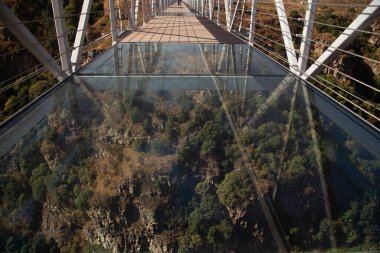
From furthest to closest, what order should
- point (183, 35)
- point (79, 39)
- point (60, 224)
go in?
point (183, 35)
point (79, 39)
point (60, 224)

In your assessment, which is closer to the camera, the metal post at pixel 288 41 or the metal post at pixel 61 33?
the metal post at pixel 61 33

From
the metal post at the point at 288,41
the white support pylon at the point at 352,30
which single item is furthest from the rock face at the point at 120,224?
the metal post at the point at 288,41

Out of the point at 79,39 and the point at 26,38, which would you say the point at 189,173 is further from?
the point at 79,39

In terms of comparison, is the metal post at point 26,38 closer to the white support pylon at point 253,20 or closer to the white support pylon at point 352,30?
the white support pylon at point 352,30

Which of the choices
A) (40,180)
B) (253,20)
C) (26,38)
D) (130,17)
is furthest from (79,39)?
(130,17)

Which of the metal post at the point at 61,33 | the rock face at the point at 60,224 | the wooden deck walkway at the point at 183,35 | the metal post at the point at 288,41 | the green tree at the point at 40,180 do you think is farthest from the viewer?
the wooden deck walkway at the point at 183,35

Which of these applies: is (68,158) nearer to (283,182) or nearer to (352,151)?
(283,182)

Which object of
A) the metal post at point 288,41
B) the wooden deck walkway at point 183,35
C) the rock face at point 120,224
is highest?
the metal post at point 288,41
